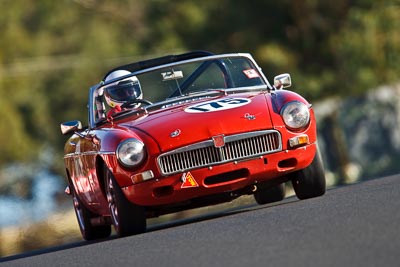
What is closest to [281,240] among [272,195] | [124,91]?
[124,91]

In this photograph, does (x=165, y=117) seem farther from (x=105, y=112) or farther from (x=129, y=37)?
(x=129, y=37)

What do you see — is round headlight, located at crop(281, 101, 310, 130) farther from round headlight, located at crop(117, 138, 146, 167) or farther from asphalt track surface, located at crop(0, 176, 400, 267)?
round headlight, located at crop(117, 138, 146, 167)

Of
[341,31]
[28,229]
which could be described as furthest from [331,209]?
[341,31]

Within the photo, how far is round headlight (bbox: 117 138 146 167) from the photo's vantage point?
1028cm

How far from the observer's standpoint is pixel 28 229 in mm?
18797

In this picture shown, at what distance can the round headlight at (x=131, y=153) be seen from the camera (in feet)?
33.7

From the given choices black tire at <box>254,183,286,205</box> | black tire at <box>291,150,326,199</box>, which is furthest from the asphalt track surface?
black tire at <box>254,183,286,205</box>

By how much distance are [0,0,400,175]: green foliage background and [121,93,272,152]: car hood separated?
75.6 ft

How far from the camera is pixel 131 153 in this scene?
10.3 metres

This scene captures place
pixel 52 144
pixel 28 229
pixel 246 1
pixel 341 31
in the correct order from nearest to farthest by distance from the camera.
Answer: pixel 28 229, pixel 341 31, pixel 246 1, pixel 52 144

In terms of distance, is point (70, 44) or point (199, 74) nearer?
point (199, 74)

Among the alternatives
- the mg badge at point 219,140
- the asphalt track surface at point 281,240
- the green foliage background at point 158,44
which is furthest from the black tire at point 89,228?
the green foliage background at point 158,44

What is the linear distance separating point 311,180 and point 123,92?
2.09 meters

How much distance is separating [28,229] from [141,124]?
8.46 m
